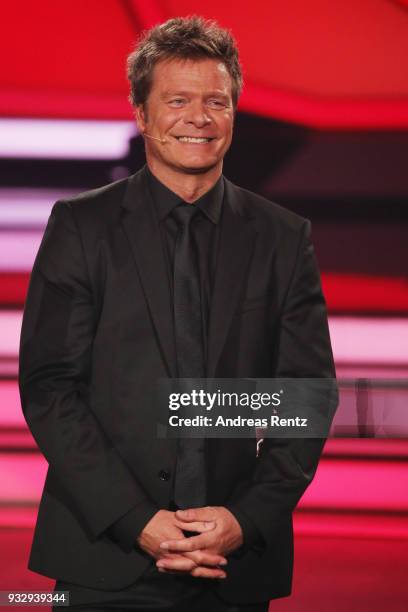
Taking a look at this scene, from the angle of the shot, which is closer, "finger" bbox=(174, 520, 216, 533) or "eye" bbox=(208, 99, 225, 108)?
"finger" bbox=(174, 520, 216, 533)

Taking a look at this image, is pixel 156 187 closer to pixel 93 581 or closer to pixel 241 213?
pixel 241 213

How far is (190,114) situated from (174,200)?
0.13 meters

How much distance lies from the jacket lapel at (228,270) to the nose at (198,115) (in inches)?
5.1

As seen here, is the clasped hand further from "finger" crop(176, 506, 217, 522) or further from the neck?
the neck

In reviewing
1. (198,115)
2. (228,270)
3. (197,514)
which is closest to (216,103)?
(198,115)

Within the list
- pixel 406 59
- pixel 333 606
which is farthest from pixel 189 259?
pixel 406 59

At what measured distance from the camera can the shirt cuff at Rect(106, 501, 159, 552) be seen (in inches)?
57.2

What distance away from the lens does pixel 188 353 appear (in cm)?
153

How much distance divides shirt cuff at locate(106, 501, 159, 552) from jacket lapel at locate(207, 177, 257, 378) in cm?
21

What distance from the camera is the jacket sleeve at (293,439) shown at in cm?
152

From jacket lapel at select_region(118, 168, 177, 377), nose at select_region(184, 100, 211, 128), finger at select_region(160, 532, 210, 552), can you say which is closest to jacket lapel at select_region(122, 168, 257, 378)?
jacket lapel at select_region(118, 168, 177, 377)

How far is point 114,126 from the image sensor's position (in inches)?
115

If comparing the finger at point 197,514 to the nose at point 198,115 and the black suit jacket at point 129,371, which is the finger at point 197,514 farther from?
the nose at point 198,115

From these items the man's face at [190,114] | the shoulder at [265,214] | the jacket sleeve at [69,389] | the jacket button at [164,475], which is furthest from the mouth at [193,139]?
the jacket button at [164,475]
